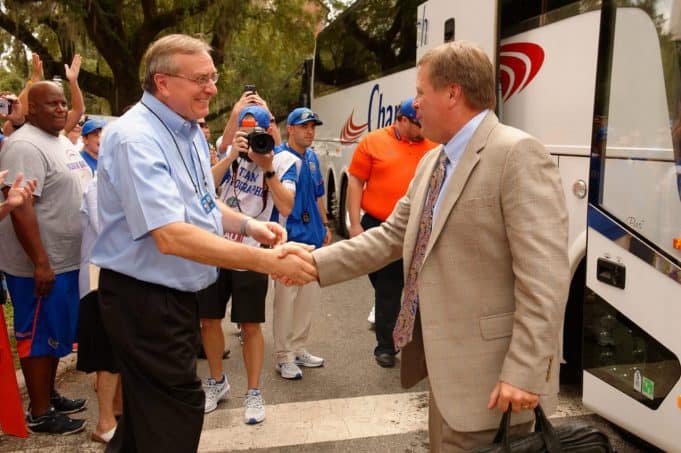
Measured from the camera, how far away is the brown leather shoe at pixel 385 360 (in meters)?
4.85

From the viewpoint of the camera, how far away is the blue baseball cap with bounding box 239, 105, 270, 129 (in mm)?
4039

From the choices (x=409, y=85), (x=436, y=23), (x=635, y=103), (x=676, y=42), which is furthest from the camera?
(x=409, y=85)

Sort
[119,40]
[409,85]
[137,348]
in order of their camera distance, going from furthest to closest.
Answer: [119,40] < [409,85] < [137,348]

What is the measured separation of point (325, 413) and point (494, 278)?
2.32 meters

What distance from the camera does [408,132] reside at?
16.0 feet

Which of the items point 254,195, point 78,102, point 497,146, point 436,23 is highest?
point 436,23

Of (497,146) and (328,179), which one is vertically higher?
(497,146)

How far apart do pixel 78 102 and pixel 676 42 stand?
430 cm

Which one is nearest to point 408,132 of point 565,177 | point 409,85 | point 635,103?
point 565,177

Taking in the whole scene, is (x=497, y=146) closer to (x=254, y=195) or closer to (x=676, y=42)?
(x=676, y=42)

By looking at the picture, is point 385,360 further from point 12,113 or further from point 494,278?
point 12,113

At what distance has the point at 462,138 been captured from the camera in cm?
218

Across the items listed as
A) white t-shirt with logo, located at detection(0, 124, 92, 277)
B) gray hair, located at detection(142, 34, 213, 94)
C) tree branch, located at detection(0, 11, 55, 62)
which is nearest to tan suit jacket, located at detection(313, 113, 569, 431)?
gray hair, located at detection(142, 34, 213, 94)

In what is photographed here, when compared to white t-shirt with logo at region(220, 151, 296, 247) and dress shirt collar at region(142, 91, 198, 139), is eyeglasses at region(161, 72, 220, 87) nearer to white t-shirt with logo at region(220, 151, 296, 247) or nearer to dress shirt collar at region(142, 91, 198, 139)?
dress shirt collar at region(142, 91, 198, 139)
